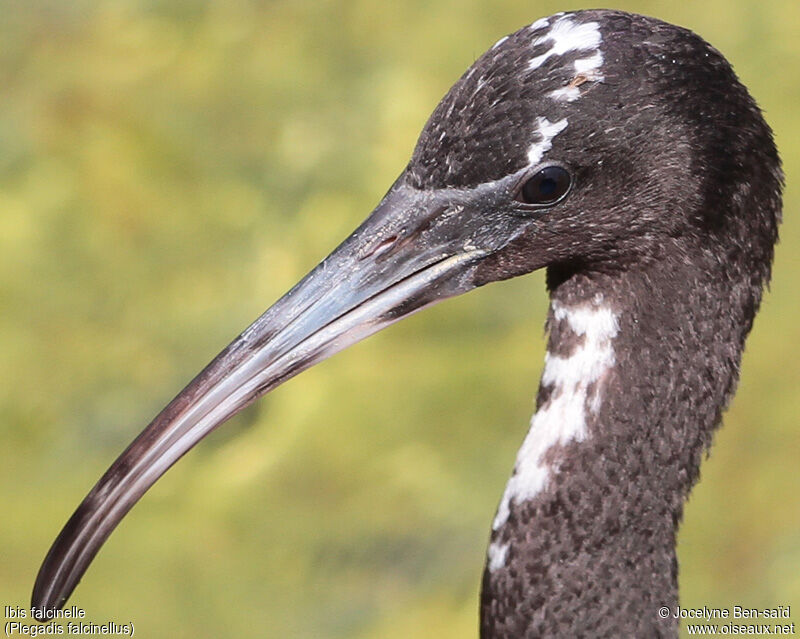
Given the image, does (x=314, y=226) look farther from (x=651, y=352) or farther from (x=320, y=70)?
(x=651, y=352)

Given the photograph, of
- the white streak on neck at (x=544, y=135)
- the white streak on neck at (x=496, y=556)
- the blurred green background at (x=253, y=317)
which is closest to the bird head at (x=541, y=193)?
the white streak on neck at (x=544, y=135)

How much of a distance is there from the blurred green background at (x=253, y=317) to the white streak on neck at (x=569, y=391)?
1584 mm

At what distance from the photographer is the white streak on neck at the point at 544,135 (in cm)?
169

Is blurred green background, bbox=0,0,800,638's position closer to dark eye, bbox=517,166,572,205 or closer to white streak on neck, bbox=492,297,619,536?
white streak on neck, bbox=492,297,619,536

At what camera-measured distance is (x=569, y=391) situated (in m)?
1.90

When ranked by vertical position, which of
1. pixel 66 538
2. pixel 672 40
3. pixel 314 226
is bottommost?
pixel 66 538

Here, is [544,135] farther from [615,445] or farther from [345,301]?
[615,445]

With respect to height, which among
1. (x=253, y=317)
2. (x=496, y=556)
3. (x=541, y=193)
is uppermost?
(x=253, y=317)

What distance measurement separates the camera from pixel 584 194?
69.2 inches

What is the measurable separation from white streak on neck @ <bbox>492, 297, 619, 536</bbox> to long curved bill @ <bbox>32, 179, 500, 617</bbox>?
0.65 ft

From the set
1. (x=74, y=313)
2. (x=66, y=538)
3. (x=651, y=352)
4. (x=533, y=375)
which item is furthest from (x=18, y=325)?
(x=651, y=352)

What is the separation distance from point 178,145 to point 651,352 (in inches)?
115

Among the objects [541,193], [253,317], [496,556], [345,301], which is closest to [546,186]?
[541,193]

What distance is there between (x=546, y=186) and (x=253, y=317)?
2.30 metres
